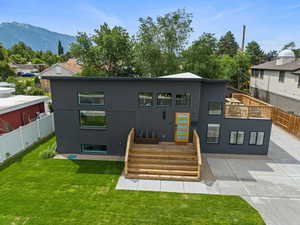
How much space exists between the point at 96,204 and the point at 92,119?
4.95 metres

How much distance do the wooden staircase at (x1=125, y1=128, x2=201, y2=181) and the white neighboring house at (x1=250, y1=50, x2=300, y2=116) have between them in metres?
14.9

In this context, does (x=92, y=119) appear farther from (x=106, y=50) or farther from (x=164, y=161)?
(x=106, y=50)

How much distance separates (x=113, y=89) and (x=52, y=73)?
29.6 m

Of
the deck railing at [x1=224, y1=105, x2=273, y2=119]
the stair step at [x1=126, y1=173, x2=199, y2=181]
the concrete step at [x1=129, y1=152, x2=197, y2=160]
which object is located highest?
the deck railing at [x1=224, y1=105, x2=273, y2=119]

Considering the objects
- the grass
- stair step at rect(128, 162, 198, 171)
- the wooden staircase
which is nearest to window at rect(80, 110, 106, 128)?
the wooden staircase

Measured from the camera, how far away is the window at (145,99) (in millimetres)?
10078

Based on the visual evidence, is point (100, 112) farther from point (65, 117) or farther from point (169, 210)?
point (169, 210)

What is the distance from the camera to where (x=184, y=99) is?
1009 cm

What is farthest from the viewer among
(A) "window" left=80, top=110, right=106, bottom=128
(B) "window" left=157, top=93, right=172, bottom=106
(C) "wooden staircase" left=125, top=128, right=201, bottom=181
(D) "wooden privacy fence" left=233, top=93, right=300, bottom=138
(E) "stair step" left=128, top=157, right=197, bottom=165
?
(D) "wooden privacy fence" left=233, top=93, right=300, bottom=138

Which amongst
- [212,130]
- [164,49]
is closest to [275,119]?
[212,130]

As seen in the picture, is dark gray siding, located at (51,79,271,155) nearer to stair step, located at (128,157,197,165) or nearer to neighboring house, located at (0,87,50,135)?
stair step, located at (128,157,197,165)

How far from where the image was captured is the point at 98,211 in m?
6.39

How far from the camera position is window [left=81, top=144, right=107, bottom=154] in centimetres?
1087

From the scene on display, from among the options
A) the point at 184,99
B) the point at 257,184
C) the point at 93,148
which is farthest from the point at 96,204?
the point at 257,184
